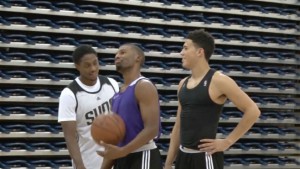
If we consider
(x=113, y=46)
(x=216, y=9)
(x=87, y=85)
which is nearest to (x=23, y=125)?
(x=113, y=46)

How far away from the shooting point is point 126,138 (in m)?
3.31

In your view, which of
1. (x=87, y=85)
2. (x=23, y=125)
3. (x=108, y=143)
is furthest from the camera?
(x=23, y=125)

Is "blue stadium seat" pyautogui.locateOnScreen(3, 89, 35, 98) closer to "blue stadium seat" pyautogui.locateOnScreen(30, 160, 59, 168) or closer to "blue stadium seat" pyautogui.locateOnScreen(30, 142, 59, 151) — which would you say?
"blue stadium seat" pyautogui.locateOnScreen(30, 142, 59, 151)

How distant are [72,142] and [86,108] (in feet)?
0.89

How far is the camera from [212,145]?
11.6 feet

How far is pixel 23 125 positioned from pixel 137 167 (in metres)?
3.20

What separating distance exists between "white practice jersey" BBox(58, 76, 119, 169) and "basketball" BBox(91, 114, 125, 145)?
20.1 inches

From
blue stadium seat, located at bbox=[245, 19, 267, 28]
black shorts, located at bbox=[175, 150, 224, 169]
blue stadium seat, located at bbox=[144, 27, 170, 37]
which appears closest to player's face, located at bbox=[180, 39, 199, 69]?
black shorts, located at bbox=[175, 150, 224, 169]

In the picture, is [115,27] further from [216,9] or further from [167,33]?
[216,9]

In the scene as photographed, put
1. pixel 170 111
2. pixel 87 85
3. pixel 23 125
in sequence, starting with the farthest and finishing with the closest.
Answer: pixel 170 111, pixel 23 125, pixel 87 85

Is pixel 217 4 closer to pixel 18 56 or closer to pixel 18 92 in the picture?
pixel 18 56

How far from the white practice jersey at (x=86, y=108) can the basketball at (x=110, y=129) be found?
510 mm

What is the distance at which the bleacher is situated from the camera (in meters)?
6.30

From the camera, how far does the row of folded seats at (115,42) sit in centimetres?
637
